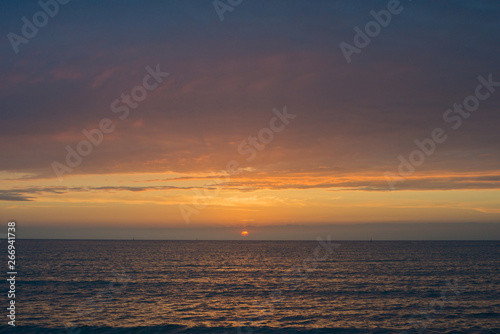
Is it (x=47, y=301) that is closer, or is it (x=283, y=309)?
(x=283, y=309)

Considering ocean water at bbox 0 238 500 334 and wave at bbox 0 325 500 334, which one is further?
ocean water at bbox 0 238 500 334

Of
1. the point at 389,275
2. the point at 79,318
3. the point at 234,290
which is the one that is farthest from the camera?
the point at 389,275

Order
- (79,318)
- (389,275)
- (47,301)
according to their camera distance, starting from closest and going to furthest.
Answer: (79,318), (47,301), (389,275)

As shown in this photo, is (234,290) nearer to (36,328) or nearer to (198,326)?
(198,326)

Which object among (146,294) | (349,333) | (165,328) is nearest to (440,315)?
(349,333)

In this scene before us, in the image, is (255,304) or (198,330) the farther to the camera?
(255,304)

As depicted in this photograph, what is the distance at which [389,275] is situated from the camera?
245 ft

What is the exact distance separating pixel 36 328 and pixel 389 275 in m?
61.1

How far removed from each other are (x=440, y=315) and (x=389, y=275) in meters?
34.1

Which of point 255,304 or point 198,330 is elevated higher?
point 198,330

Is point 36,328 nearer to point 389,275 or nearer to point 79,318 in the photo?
point 79,318

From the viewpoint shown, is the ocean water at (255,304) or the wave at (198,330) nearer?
the wave at (198,330)

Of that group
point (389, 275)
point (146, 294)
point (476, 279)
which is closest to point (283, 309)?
point (146, 294)

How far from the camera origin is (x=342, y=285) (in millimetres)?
61250
